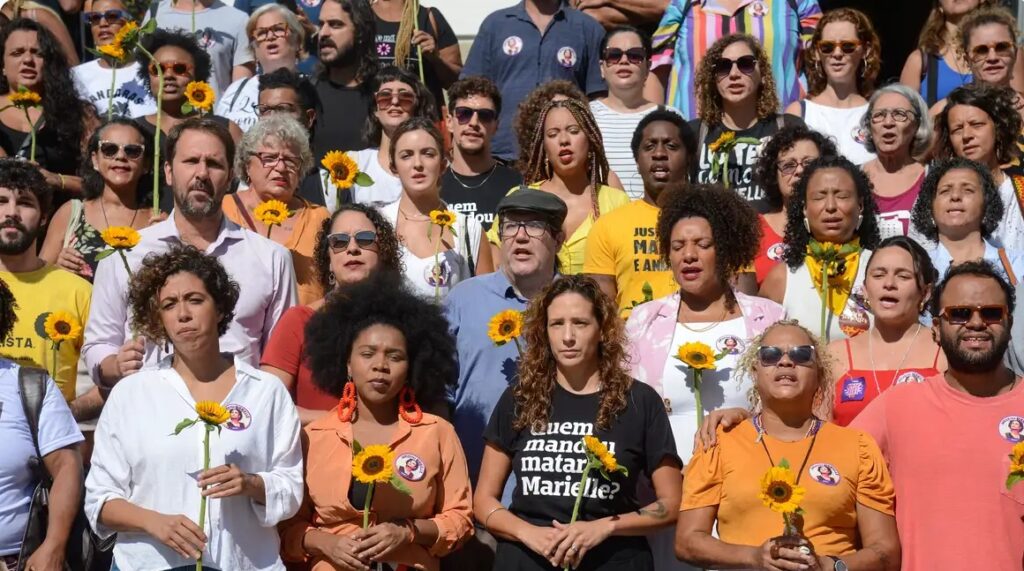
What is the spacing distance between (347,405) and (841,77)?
4.54 metres

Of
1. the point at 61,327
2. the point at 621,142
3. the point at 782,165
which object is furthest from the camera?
the point at 621,142

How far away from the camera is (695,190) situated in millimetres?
8508

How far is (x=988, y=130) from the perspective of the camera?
9.89m

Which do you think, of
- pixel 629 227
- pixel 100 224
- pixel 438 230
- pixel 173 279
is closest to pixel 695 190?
pixel 629 227

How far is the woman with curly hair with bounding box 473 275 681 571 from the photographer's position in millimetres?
7090

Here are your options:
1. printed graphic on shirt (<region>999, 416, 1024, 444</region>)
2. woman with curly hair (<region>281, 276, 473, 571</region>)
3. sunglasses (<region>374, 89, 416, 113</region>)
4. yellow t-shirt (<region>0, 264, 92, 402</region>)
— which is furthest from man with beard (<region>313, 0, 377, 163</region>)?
printed graphic on shirt (<region>999, 416, 1024, 444</region>)

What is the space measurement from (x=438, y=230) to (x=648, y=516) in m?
2.55

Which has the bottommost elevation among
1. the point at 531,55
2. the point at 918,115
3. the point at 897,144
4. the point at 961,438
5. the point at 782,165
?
Answer: the point at 961,438

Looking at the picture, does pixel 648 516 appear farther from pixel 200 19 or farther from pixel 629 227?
pixel 200 19

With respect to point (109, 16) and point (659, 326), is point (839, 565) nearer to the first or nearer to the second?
point (659, 326)

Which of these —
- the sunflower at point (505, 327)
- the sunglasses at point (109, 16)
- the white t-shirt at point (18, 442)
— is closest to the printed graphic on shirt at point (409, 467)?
the sunflower at point (505, 327)

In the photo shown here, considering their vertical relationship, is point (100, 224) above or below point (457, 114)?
below

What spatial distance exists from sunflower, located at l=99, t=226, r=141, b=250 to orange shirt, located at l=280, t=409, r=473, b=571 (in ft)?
4.29

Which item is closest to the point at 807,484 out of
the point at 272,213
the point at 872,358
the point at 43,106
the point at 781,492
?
the point at 781,492
